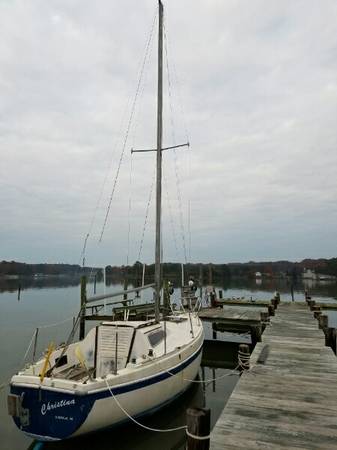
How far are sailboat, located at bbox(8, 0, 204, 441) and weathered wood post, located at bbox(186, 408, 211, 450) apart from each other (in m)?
3.39

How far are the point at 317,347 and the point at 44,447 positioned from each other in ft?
28.4

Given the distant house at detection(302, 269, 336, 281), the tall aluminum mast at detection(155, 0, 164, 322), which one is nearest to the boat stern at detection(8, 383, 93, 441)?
the tall aluminum mast at detection(155, 0, 164, 322)

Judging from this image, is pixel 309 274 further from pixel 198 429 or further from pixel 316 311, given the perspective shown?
pixel 198 429

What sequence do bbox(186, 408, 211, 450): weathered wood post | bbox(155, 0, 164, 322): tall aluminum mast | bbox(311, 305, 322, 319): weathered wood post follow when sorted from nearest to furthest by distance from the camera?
bbox(186, 408, 211, 450): weathered wood post
bbox(155, 0, 164, 322): tall aluminum mast
bbox(311, 305, 322, 319): weathered wood post

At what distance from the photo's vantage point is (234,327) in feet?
85.9

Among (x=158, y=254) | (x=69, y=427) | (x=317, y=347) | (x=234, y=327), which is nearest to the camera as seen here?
(x=69, y=427)

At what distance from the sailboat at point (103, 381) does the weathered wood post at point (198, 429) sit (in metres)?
3.39

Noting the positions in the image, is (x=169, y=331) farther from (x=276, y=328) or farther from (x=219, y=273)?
(x=219, y=273)

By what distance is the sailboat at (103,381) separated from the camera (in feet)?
25.0

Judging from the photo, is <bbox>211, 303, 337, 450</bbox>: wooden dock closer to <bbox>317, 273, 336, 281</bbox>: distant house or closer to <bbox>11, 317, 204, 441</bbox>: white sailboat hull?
<bbox>11, 317, 204, 441</bbox>: white sailboat hull

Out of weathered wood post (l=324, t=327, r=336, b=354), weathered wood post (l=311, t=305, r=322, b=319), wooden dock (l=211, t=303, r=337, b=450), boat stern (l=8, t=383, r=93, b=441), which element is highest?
weathered wood post (l=311, t=305, r=322, b=319)

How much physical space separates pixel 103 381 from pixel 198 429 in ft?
11.7

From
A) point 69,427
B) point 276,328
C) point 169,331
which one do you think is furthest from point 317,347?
point 69,427

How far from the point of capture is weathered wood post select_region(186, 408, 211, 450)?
4828mm
